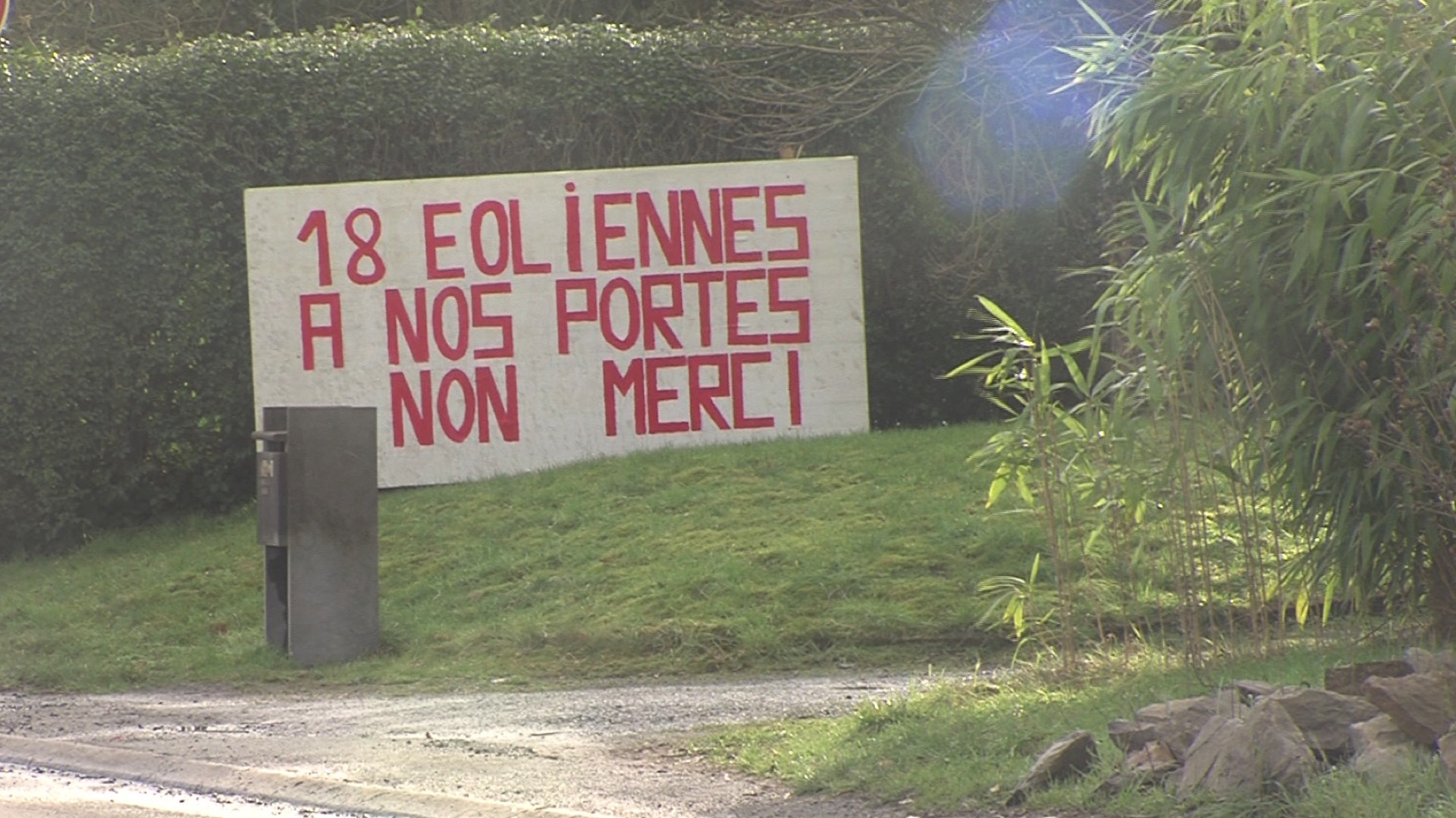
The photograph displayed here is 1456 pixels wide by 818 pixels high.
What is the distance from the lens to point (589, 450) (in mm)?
15406

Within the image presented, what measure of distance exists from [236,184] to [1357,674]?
11138mm


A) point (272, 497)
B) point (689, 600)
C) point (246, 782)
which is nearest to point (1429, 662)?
point (246, 782)

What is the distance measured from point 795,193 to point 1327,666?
8669 millimetres

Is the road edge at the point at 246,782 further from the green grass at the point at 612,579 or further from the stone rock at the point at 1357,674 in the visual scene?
the stone rock at the point at 1357,674

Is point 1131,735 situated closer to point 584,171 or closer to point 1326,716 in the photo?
point 1326,716

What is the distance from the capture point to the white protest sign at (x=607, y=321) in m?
15.4

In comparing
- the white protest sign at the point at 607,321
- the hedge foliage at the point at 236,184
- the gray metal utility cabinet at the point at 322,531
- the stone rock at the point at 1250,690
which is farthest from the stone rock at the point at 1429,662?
the hedge foliage at the point at 236,184

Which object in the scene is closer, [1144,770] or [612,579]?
[1144,770]

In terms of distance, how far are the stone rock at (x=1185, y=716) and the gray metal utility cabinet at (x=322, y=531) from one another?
224 inches

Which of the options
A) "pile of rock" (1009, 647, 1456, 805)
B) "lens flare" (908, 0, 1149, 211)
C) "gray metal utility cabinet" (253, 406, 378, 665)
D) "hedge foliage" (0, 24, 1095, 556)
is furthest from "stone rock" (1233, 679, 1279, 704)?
"hedge foliage" (0, 24, 1095, 556)

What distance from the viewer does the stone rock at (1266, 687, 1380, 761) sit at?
19.7 ft

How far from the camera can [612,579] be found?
11641 millimetres

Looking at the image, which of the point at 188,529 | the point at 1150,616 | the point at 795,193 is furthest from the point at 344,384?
the point at 1150,616

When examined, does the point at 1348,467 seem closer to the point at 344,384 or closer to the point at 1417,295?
the point at 1417,295
